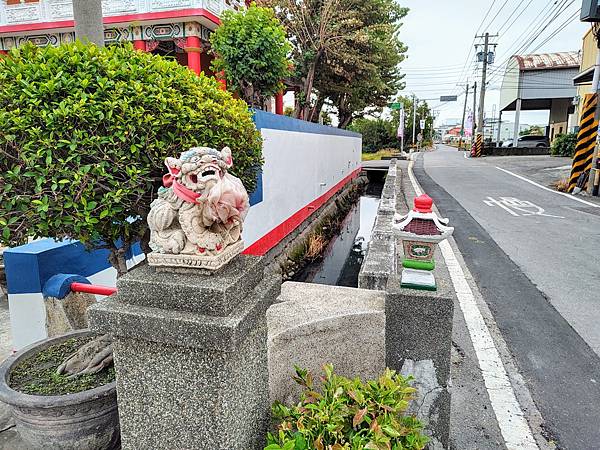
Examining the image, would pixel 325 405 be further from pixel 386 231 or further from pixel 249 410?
pixel 386 231

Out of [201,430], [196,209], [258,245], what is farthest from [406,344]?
[258,245]

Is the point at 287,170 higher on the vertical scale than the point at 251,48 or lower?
lower

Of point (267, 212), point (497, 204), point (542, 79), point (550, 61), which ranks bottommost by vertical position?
point (497, 204)

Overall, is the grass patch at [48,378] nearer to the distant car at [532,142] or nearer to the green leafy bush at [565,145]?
the green leafy bush at [565,145]

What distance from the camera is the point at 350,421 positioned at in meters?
1.89

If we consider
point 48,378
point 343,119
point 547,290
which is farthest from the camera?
point 343,119

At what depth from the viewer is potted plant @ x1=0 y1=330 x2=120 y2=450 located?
2094mm

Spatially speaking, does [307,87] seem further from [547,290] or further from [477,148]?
[477,148]

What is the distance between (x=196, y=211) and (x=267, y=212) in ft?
18.0

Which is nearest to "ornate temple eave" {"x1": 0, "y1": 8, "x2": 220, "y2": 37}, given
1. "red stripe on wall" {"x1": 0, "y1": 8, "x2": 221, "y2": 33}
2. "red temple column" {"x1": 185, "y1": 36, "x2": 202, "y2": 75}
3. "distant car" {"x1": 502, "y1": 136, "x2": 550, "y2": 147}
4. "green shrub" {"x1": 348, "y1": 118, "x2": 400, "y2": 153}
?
"red stripe on wall" {"x1": 0, "y1": 8, "x2": 221, "y2": 33}

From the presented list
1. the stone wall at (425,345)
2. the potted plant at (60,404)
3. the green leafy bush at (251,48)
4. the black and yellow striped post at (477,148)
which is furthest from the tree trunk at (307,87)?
the black and yellow striped post at (477,148)

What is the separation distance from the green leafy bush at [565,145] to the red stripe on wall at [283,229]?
17687 mm

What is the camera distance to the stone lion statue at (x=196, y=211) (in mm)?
1782

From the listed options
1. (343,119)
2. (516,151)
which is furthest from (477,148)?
(343,119)
